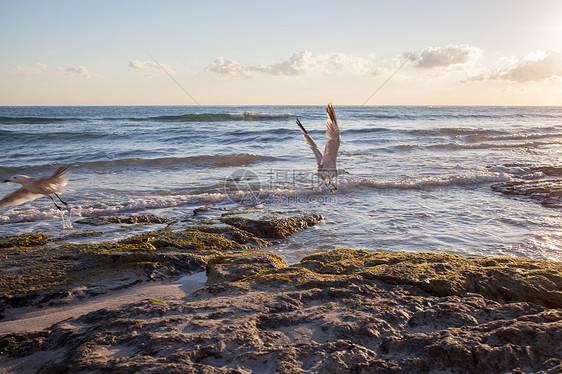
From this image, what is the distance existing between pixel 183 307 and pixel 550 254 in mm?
4726

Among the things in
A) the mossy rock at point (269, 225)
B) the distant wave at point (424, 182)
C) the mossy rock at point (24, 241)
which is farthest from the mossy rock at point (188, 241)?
the distant wave at point (424, 182)

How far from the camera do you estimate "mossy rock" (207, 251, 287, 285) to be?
3.42m

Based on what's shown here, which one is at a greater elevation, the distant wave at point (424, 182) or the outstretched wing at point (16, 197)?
the outstretched wing at point (16, 197)

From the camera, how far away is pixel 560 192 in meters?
7.93

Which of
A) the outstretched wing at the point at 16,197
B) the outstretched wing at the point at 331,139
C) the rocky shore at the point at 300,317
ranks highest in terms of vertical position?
the outstretched wing at the point at 331,139

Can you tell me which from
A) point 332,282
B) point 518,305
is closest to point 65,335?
point 332,282

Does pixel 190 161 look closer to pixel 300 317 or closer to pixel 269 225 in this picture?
pixel 269 225

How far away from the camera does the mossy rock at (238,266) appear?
135 inches

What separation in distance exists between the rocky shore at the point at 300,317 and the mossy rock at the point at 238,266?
2 cm

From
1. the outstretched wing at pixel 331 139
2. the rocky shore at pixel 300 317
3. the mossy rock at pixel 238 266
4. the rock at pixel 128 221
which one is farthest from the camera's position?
the outstretched wing at pixel 331 139

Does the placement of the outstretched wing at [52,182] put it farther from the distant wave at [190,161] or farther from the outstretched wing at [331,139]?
the distant wave at [190,161]

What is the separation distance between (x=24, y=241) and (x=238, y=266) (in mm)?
3391

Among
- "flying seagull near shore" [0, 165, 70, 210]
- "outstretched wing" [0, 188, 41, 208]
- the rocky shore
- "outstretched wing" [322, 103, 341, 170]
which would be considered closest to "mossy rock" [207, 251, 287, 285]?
the rocky shore

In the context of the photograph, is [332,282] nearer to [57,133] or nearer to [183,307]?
[183,307]
